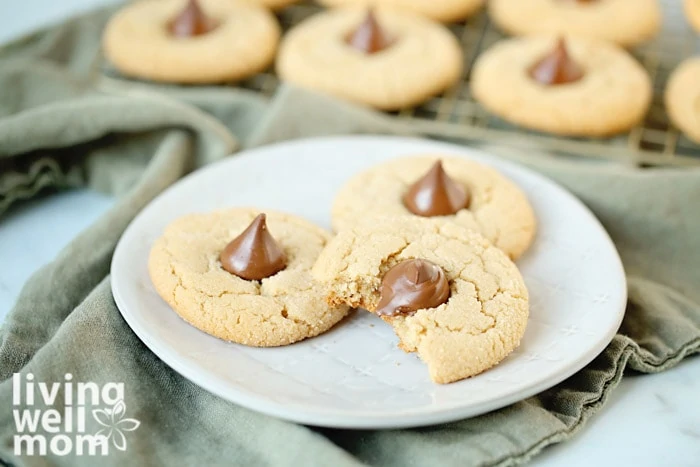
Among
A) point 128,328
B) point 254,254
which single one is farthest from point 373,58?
point 128,328

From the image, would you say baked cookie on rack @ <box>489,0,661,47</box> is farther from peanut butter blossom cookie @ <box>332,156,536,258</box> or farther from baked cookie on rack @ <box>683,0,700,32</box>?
peanut butter blossom cookie @ <box>332,156,536,258</box>

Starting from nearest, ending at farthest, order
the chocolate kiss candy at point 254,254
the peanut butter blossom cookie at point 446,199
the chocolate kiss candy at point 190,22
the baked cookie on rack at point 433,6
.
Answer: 1. the chocolate kiss candy at point 254,254
2. the peanut butter blossom cookie at point 446,199
3. the chocolate kiss candy at point 190,22
4. the baked cookie on rack at point 433,6

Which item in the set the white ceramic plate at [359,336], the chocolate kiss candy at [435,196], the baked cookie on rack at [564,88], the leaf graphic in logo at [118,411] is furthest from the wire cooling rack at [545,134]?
the leaf graphic in logo at [118,411]

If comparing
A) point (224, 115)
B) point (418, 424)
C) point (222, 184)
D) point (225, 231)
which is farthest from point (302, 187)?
point (418, 424)

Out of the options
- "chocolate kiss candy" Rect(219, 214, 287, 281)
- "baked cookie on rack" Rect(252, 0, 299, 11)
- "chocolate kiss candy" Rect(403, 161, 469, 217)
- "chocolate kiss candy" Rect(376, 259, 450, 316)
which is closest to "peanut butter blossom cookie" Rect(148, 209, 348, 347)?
"chocolate kiss candy" Rect(219, 214, 287, 281)

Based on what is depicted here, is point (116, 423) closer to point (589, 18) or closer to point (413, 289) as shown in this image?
point (413, 289)

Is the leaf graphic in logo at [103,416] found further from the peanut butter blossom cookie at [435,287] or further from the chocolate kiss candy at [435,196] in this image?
the chocolate kiss candy at [435,196]
